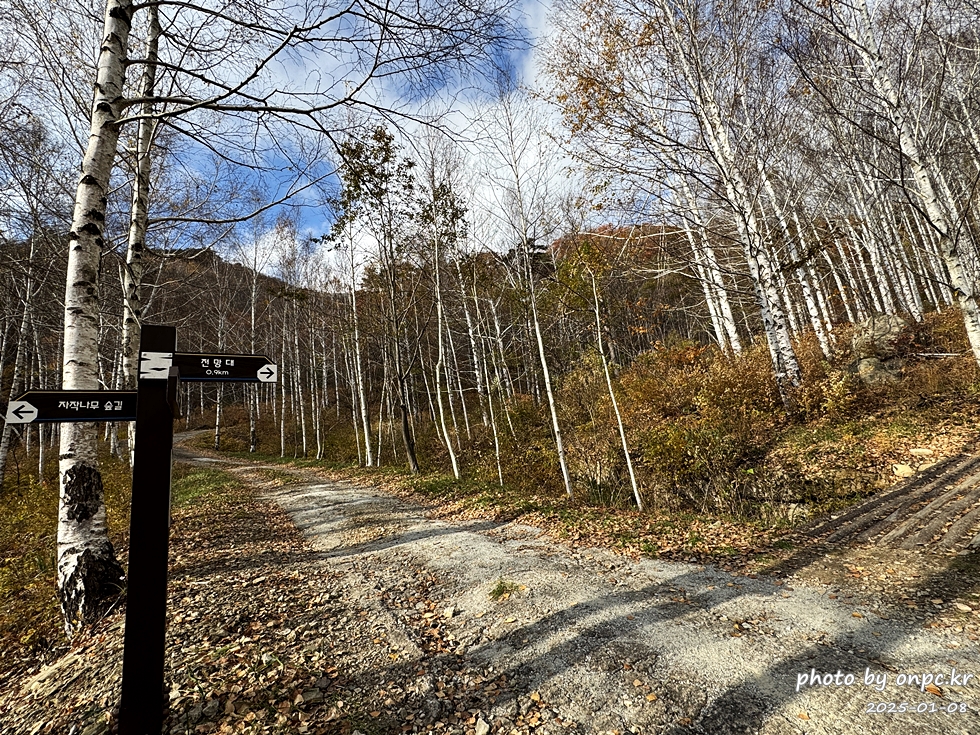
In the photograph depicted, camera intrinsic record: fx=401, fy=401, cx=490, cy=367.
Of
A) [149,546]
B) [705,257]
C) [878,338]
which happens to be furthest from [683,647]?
[878,338]

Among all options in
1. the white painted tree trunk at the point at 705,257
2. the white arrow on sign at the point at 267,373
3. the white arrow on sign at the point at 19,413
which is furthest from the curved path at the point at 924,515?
the white arrow on sign at the point at 19,413

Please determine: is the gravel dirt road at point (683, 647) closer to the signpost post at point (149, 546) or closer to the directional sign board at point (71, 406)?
the signpost post at point (149, 546)

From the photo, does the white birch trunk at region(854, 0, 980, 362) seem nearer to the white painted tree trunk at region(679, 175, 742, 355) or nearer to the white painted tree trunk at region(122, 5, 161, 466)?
the white painted tree trunk at region(679, 175, 742, 355)

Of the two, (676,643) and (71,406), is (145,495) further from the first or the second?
(676,643)

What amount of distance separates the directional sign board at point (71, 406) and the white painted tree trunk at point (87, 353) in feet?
5.35

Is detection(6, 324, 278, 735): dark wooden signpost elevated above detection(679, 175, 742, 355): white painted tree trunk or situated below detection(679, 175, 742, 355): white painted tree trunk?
below

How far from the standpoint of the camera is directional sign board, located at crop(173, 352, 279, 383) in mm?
→ 2686

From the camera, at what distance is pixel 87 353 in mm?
3768

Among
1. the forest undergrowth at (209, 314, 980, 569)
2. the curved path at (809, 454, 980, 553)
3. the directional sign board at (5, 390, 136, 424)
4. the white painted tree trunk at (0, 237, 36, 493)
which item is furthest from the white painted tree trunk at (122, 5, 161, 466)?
the curved path at (809, 454, 980, 553)

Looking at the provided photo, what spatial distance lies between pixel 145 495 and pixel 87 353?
2419 millimetres

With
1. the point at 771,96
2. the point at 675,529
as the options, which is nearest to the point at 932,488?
the point at 675,529

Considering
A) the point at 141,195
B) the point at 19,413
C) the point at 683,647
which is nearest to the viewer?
the point at 19,413

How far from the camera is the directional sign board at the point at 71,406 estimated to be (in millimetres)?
2309

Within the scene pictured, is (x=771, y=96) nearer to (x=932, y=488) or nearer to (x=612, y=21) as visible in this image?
(x=612, y=21)
